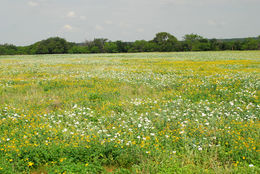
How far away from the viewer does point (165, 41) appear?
4023 inches

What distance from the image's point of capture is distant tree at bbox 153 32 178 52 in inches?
3824

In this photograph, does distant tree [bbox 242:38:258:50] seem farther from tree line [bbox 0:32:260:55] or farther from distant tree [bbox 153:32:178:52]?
distant tree [bbox 153:32:178:52]

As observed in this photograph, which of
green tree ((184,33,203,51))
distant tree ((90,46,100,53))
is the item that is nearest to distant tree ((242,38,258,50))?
green tree ((184,33,203,51))

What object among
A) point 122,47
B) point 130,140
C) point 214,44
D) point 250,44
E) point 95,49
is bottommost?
point 130,140

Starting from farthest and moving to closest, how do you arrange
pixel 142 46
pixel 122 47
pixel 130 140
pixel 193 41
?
pixel 193 41 → pixel 122 47 → pixel 142 46 → pixel 130 140

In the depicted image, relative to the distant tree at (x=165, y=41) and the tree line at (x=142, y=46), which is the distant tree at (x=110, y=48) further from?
the distant tree at (x=165, y=41)

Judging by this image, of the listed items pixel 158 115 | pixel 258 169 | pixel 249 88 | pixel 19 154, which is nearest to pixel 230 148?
pixel 258 169

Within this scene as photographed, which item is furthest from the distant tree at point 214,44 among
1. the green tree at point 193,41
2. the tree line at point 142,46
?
the green tree at point 193,41

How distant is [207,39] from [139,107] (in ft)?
352

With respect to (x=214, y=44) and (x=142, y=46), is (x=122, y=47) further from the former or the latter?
(x=214, y=44)

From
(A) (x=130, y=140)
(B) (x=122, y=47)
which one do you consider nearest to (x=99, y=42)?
(B) (x=122, y=47)

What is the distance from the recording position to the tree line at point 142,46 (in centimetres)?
9262

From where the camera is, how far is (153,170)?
4332 millimetres

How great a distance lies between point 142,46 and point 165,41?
12.4 meters
